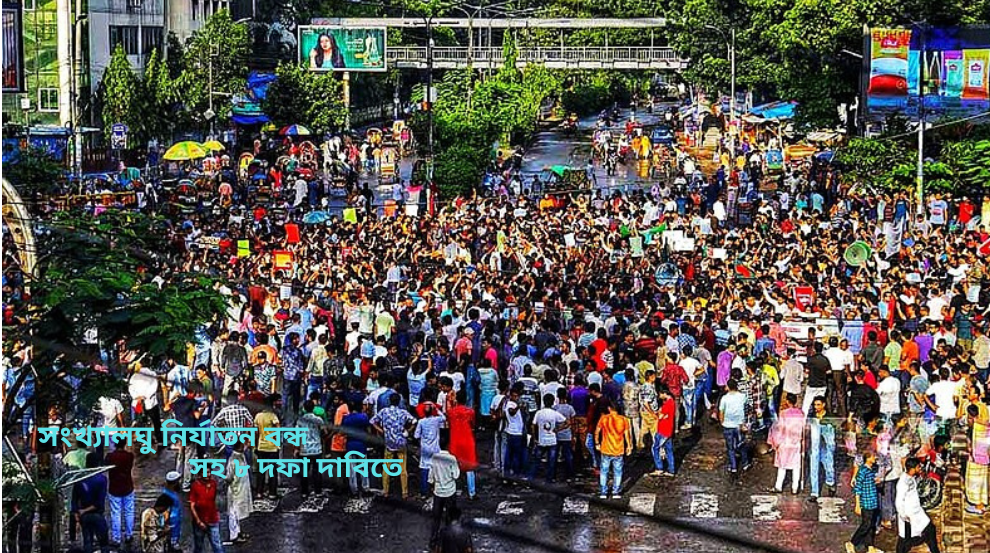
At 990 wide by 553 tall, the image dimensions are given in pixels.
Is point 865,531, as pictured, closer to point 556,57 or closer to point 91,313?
point 91,313

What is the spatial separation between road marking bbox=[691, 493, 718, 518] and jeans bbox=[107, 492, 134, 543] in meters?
5.64

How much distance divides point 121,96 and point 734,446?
3886 centimetres

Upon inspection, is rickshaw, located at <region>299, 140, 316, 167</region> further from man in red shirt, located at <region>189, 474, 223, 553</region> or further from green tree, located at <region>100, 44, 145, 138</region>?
man in red shirt, located at <region>189, 474, 223, 553</region>

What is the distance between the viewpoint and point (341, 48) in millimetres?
75062

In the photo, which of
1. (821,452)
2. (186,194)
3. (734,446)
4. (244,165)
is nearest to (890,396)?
(821,452)

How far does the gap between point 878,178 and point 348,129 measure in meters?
32.3

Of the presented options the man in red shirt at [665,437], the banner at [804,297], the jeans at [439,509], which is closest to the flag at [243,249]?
the banner at [804,297]

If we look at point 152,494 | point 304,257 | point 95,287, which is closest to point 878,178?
point 304,257

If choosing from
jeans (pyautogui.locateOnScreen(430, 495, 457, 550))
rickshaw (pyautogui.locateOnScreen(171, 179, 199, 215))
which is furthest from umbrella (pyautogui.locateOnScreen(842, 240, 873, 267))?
rickshaw (pyautogui.locateOnScreen(171, 179, 199, 215))

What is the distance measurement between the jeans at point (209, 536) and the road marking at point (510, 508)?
3578 mm

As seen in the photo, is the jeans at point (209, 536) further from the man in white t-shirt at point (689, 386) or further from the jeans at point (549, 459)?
the man in white t-shirt at point (689, 386)

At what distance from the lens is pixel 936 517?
18625mm

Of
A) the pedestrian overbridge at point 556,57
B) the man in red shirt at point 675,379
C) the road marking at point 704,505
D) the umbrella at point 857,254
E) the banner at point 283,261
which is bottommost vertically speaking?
the road marking at point 704,505

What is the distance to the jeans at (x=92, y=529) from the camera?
695 inches
